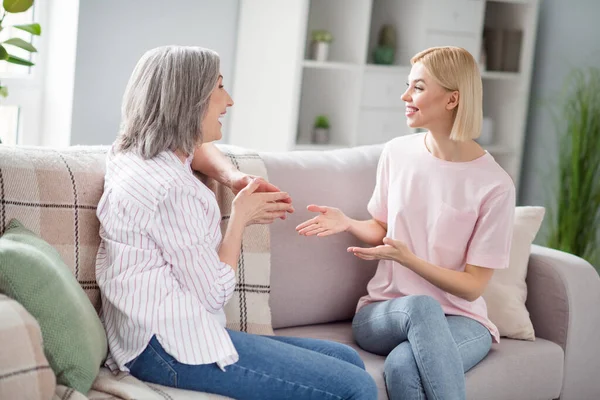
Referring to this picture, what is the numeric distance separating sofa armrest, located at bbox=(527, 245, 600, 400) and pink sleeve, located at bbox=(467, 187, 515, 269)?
1.10 feet

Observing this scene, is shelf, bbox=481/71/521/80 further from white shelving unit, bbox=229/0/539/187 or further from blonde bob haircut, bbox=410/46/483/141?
blonde bob haircut, bbox=410/46/483/141

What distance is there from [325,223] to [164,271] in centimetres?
58

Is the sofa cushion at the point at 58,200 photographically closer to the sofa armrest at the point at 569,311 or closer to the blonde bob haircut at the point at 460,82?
the blonde bob haircut at the point at 460,82

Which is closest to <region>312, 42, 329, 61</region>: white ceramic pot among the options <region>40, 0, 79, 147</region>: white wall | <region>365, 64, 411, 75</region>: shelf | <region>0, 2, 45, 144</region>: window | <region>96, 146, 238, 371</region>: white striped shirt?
<region>365, 64, 411, 75</region>: shelf

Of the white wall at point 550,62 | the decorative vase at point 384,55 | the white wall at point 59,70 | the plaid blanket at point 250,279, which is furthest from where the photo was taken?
the white wall at point 550,62

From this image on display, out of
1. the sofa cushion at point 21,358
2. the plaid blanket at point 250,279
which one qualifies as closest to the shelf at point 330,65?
the plaid blanket at point 250,279

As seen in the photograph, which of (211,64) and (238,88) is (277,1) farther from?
(211,64)

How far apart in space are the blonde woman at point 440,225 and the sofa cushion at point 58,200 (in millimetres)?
526

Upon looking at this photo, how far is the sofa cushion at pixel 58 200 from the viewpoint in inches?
74.6

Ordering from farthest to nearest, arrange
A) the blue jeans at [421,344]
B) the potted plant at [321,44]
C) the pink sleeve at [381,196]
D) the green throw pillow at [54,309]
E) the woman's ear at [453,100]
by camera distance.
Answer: the potted plant at [321,44], the pink sleeve at [381,196], the woman's ear at [453,100], the blue jeans at [421,344], the green throw pillow at [54,309]

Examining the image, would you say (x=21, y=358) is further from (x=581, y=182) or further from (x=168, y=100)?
(x=581, y=182)

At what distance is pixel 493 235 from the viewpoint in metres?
2.23

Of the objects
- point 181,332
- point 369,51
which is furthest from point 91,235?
point 369,51

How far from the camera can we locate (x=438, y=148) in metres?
2.32
